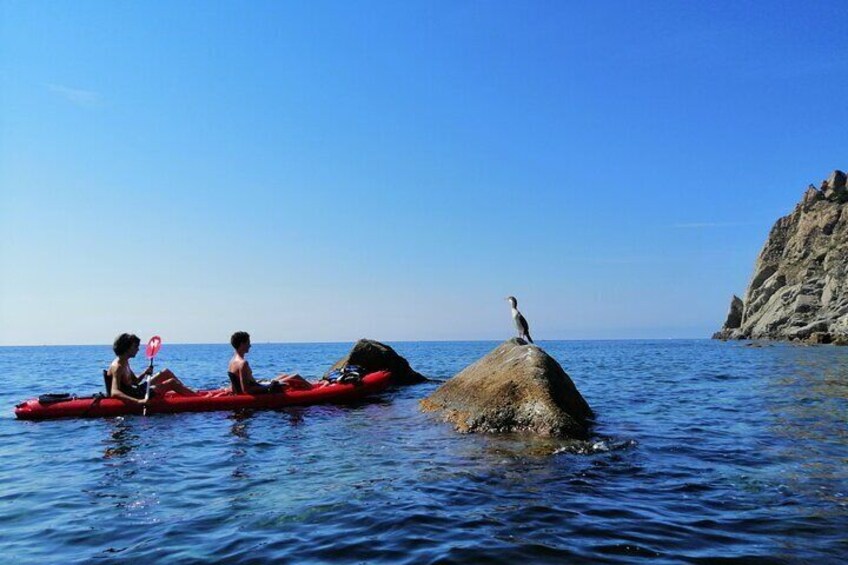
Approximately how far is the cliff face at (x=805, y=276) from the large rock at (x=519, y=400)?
2129 inches

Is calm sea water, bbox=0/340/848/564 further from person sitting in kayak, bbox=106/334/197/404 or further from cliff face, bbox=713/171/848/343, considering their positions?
cliff face, bbox=713/171/848/343

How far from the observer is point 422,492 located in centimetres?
736

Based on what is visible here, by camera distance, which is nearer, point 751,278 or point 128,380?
point 128,380

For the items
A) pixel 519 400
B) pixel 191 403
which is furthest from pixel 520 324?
pixel 191 403

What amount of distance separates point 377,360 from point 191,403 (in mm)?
8530

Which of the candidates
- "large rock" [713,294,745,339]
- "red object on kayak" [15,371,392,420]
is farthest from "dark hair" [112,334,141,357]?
"large rock" [713,294,745,339]

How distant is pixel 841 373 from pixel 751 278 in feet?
280

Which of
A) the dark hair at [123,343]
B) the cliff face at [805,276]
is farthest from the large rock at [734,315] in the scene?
the dark hair at [123,343]

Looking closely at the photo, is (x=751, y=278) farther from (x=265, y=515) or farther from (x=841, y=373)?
(x=265, y=515)

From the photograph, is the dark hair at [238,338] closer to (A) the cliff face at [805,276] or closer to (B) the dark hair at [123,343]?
(B) the dark hair at [123,343]

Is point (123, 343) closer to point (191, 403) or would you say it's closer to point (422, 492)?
point (191, 403)

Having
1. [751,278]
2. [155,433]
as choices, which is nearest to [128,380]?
[155,433]

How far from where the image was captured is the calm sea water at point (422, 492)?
18.0ft

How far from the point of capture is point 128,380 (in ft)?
48.2
